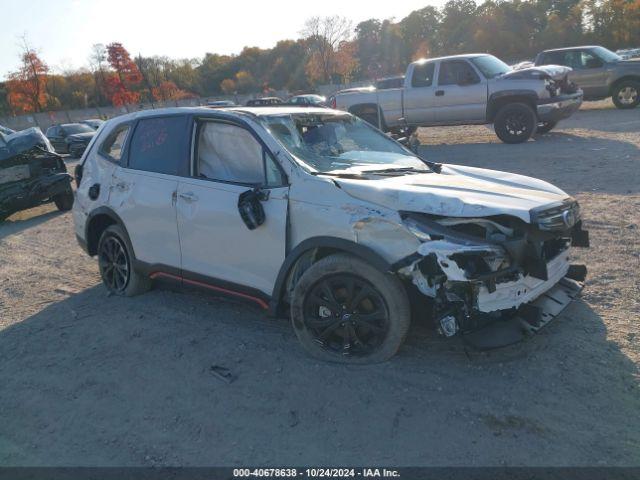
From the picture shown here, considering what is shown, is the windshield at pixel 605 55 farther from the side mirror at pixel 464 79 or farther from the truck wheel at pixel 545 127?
the side mirror at pixel 464 79

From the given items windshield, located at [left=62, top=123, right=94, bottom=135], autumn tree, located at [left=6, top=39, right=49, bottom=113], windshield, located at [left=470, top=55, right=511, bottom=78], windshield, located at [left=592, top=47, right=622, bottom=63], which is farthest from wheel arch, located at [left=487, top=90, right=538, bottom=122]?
autumn tree, located at [left=6, top=39, right=49, bottom=113]

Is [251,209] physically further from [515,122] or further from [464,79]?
[464,79]

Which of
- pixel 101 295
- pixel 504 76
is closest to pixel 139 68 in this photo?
pixel 504 76

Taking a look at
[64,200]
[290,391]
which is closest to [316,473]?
[290,391]

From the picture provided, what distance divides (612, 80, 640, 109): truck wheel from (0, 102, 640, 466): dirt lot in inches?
525

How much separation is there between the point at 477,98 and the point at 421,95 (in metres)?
1.50

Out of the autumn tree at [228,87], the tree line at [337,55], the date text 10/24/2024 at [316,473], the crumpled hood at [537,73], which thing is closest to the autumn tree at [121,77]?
the tree line at [337,55]

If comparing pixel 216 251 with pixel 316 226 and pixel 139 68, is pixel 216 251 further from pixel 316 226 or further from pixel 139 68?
pixel 139 68

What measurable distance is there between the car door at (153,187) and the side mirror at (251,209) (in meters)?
0.90

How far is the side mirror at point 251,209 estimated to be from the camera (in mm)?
3697

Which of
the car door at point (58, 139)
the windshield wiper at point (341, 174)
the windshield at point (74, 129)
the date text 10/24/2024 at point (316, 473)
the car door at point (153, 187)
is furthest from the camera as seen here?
the windshield at point (74, 129)

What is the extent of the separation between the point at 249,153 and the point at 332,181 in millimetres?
851

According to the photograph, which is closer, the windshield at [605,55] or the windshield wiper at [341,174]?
the windshield wiper at [341,174]

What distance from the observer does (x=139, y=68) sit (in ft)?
202
